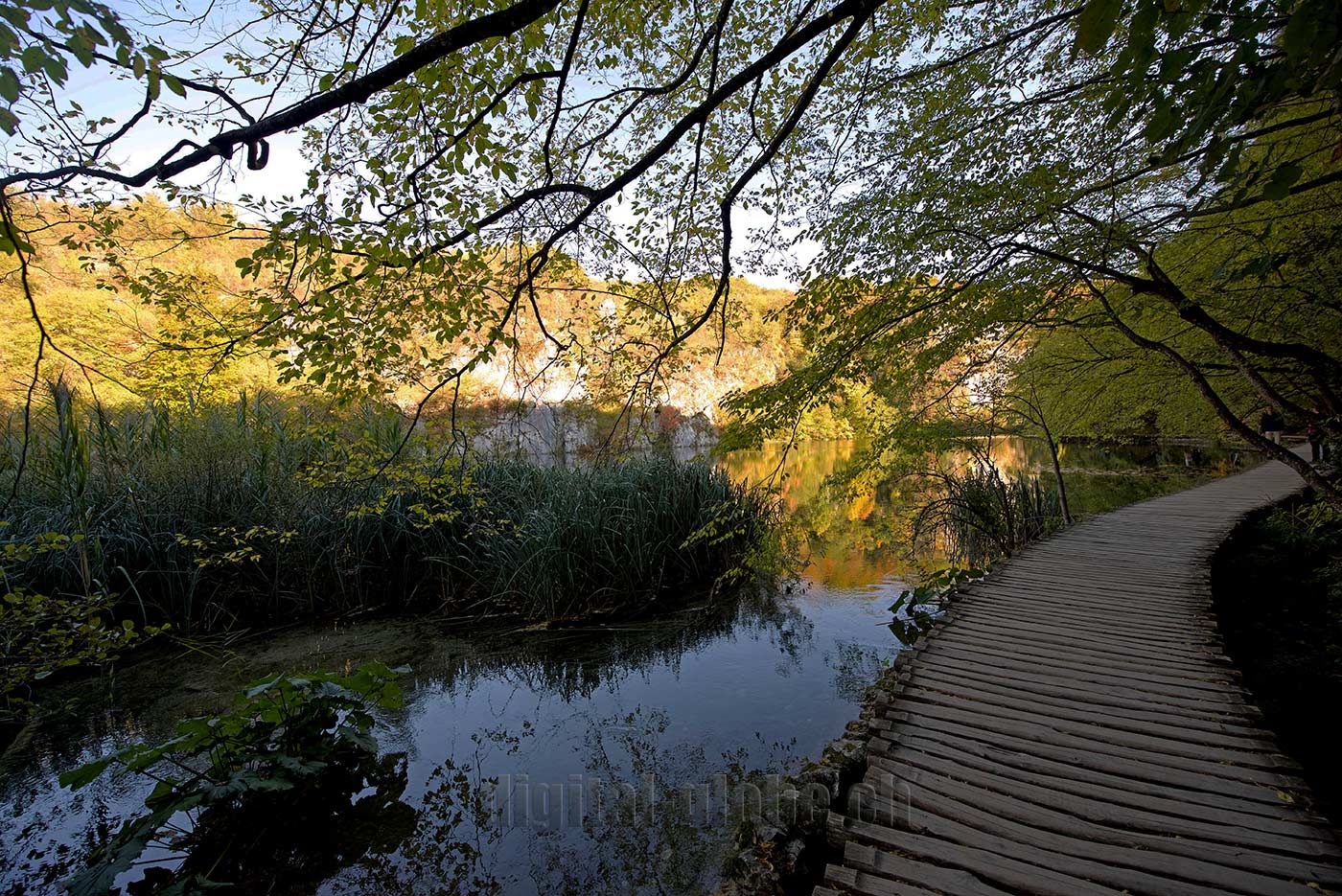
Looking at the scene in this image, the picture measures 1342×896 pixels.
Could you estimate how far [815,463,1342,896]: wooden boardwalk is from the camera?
184 cm

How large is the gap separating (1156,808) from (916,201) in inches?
144

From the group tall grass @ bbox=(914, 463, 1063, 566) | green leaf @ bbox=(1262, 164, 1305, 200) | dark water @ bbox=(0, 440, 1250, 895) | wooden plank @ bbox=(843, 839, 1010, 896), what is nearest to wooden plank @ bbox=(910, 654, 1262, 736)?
dark water @ bbox=(0, 440, 1250, 895)

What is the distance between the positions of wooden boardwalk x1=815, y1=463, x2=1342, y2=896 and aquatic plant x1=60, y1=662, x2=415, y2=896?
2352 millimetres

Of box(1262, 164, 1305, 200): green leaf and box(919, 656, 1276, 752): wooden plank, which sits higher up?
box(1262, 164, 1305, 200): green leaf

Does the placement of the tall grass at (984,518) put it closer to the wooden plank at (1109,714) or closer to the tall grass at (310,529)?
the tall grass at (310,529)

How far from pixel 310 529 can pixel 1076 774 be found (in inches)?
249

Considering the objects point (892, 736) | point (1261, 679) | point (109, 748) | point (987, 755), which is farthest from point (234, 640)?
point (1261, 679)

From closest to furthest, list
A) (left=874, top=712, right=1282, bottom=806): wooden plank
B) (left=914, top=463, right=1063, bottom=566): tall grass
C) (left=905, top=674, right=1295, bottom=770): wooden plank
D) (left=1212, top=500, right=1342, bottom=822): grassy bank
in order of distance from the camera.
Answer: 1. (left=874, top=712, right=1282, bottom=806): wooden plank
2. (left=905, top=674, right=1295, bottom=770): wooden plank
3. (left=1212, top=500, right=1342, bottom=822): grassy bank
4. (left=914, top=463, right=1063, bottom=566): tall grass

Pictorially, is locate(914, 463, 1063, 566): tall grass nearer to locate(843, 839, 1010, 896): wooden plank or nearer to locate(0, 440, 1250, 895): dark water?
locate(0, 440, 1250, 895): dark water

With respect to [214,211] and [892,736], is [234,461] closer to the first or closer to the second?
[214,211]

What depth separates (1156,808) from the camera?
2086 millimetres

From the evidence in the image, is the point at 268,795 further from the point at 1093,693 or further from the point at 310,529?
the point at 1093,693

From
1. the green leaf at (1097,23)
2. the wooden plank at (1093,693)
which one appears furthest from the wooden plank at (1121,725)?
the green leaf at (1097,23)

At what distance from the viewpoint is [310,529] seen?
227 inches
